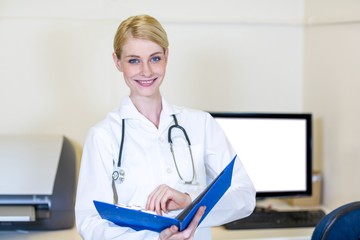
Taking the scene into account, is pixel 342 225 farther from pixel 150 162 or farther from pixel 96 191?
pixel 96 191

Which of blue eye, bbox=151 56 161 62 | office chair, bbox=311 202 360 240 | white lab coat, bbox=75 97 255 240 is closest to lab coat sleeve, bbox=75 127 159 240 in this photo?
white lab coat, bbox=75 97 255 240

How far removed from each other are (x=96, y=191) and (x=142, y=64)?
0.34 metres

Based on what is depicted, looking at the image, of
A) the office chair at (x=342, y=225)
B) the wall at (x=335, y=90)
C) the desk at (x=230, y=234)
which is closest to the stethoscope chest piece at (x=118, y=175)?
the office chair at (x=342, y=225)

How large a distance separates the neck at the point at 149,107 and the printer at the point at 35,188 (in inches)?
24.9

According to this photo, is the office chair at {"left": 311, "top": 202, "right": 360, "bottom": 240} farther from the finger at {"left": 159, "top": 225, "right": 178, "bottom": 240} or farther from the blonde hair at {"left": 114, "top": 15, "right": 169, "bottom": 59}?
the blonde hair at {"left": 114, "top": 15, "right": 169, "bottom": 59}

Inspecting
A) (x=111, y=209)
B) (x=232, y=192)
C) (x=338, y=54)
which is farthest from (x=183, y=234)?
(x=338, y=54)

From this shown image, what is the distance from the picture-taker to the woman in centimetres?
148

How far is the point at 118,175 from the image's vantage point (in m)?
1.50

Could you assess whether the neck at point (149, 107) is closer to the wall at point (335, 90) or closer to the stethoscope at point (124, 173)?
the stethoscope at point (124, 173)

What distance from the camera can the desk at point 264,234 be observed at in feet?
6.70

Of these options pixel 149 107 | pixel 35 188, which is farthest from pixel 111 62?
pixel 149 107

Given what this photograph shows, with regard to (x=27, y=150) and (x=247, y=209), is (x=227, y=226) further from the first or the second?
(x=27, y=150)

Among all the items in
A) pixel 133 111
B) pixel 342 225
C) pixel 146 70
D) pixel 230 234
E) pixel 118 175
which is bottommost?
pixel 230 234

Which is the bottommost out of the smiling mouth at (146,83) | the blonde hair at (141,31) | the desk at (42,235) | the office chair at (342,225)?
the desk at (42,235)
